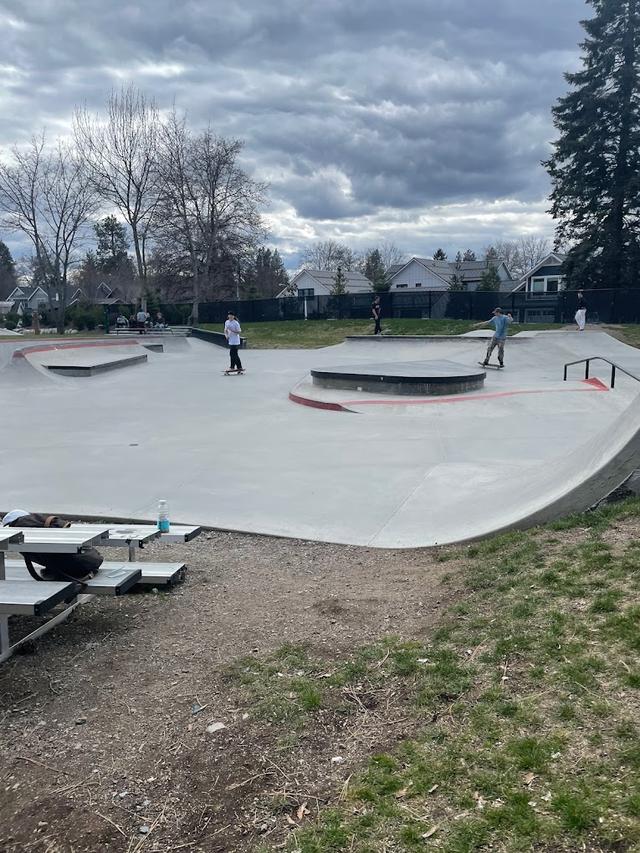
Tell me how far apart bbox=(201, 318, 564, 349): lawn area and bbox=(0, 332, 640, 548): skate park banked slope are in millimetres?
15697

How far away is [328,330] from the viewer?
37.1m

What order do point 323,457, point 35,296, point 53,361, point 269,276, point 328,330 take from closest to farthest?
point 323,457 → point 53,361 → point 328,330 → point 269,276 → point 35,296

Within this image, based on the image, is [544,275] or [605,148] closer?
[605,148]

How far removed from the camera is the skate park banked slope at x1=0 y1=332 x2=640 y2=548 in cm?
616

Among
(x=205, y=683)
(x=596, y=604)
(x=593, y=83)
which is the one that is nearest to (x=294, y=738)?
(x=205, y=683)

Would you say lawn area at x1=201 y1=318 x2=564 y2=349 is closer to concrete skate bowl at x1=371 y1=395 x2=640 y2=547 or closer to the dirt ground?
concrete skate bowl at x1=371 y1=395 x2=640 y2=547

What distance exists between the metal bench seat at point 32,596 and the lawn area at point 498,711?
40.3 inches

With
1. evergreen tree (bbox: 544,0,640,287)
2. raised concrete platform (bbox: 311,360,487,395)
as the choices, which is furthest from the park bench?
evergreen tree (bbox: 544,0,640,287)

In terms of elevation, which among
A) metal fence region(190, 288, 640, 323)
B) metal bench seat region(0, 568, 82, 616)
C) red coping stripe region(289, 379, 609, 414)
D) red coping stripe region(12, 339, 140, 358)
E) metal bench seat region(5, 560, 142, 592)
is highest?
metal fence region(190, 288, 640, 323)

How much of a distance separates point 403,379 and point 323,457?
582cm

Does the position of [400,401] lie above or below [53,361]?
below

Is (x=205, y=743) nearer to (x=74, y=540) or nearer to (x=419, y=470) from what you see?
(x=74, y=540)

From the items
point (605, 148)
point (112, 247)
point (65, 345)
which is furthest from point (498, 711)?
point (112, 247)

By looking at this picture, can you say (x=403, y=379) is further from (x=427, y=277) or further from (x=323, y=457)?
(x=427, y=277)
